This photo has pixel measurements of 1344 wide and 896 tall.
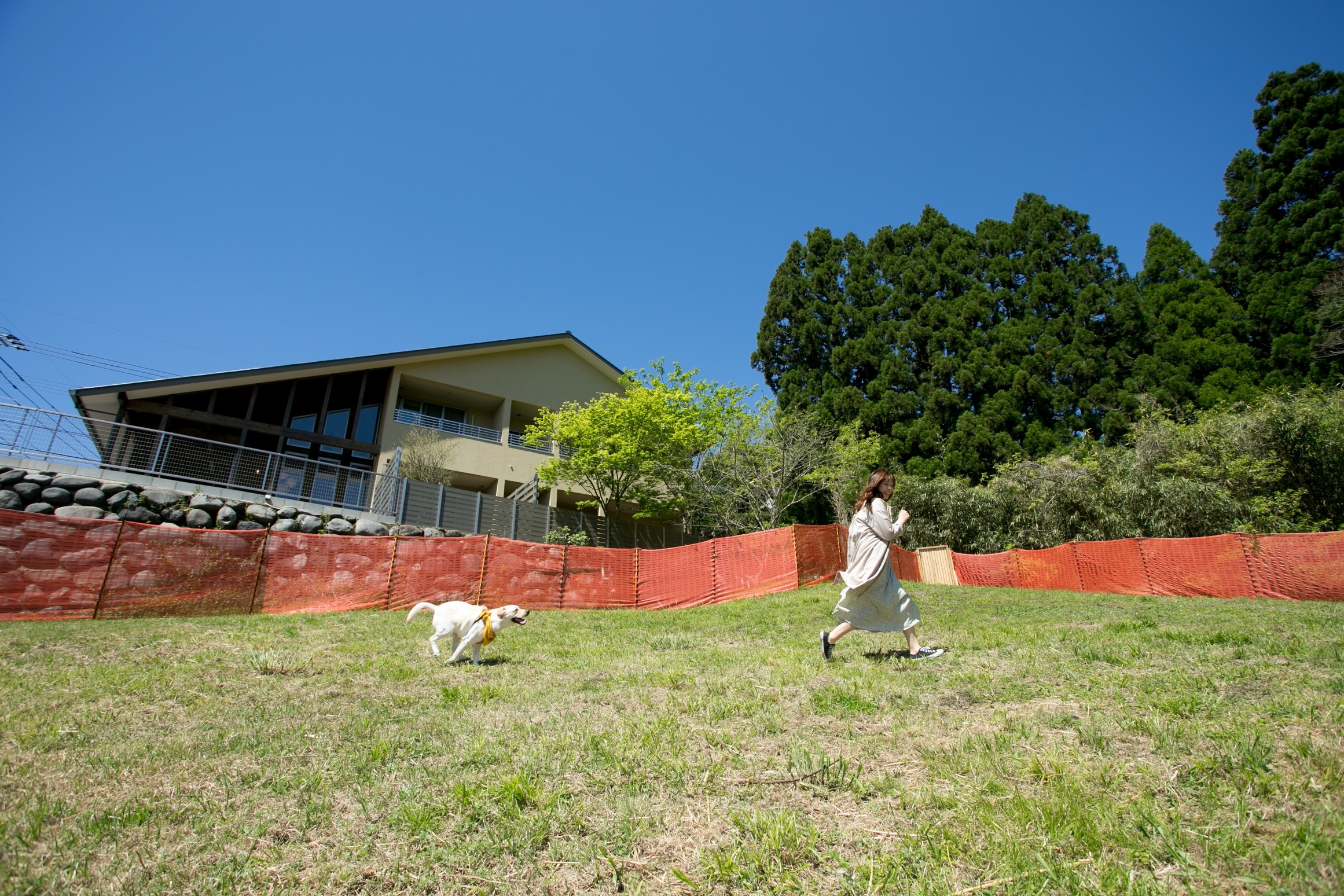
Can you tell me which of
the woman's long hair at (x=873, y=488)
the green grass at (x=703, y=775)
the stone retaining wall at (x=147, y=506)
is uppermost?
the stone retaining wall at (x=147, y=506)

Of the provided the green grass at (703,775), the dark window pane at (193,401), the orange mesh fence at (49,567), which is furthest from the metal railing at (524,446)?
the green grass at (703,775)

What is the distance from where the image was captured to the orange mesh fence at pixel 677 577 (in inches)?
553

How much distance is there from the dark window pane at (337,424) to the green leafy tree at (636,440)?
628 cm

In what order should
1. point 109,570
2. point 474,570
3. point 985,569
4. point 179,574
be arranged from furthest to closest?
point 985,569, point 474,570, point 179,574, point 109,570

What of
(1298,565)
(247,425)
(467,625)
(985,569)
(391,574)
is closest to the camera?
(467,625)

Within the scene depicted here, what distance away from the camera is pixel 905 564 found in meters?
19.9

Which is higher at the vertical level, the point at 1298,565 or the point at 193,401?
the point at 193,401

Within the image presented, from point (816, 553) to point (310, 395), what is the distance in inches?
724

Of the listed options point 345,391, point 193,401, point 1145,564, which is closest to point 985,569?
point 1145,564

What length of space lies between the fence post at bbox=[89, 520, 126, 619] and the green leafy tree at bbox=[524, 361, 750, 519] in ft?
43.8

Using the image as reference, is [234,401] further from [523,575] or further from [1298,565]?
[1298,565]

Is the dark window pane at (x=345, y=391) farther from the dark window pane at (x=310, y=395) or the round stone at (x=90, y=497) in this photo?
the round stone at (x=90, y=497)

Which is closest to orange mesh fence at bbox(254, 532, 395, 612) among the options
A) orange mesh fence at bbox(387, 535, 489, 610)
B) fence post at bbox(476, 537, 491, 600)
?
orange mesh fence at bbox(387, 535, 489, 610)

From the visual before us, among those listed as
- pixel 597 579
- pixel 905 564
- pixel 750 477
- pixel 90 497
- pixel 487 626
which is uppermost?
pixel 750 477
